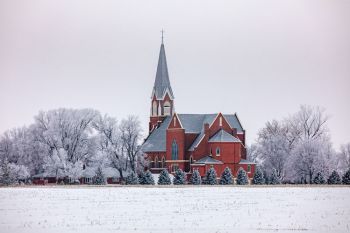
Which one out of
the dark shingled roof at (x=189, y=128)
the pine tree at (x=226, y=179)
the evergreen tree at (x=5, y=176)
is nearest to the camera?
the evergreen tree at (x=5, y=176)

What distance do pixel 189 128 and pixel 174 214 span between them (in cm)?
5870

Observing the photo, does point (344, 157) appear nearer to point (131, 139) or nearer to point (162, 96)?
point (162, 96)

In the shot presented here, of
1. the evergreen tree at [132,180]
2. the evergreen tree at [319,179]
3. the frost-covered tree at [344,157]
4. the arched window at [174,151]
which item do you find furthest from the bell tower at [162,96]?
→ the evergreen tree at [319,179]

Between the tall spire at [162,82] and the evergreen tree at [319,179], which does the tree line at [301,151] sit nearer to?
the evergreen tree at [319,179]

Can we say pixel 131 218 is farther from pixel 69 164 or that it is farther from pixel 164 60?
pixel 164 60

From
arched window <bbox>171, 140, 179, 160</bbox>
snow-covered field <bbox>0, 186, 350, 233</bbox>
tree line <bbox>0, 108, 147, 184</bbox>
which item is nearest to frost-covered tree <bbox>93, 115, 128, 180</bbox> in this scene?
tree line <bbox>0, 108, 147, 184</bbox>

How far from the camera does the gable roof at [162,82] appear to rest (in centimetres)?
10344

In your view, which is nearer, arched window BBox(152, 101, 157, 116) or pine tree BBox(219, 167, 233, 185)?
pine tree BBox(219, 167, 233, 185)

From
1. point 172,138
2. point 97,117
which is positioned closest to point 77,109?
point 97,117

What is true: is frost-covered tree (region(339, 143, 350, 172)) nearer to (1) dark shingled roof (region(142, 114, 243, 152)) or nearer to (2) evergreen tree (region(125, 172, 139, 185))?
(1) dark shingled roof (region(142, 114, 243, 152))

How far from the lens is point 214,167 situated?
86125mm

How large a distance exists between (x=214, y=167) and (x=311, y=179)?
11793mm

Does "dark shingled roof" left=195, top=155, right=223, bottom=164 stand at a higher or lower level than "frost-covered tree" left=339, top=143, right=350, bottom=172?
lower

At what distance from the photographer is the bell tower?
104 metres
